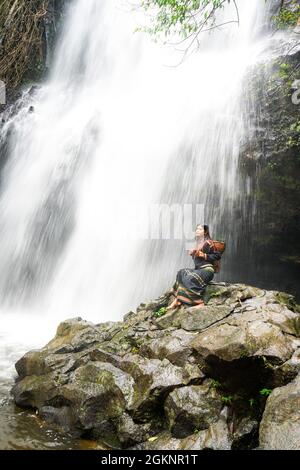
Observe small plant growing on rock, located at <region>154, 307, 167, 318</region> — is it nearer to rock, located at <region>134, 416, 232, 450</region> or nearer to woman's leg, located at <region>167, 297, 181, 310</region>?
woman's leg, located at <region>167, 297, 181, 310</region>

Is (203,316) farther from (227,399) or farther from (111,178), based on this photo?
(111,178)

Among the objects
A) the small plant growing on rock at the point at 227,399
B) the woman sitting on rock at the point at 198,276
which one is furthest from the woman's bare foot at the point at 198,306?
the small plant growing on rock at the point at 227,399

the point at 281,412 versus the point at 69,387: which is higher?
the point at 281,412

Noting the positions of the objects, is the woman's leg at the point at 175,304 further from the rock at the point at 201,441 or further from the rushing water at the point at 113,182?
the rushing water at the point at 113,182

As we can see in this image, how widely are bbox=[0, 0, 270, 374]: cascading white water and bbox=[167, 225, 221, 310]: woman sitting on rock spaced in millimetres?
3795

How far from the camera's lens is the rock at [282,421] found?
3.23 m

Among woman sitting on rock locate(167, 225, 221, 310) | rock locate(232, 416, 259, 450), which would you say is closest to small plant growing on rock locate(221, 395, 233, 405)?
rock locate(232, 416, 259, 450)

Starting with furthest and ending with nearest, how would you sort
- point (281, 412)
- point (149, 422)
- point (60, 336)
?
point (60, 336) → point (149, 422) → point (281, 412)

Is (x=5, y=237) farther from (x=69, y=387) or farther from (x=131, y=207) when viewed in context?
(x=69, y=387)

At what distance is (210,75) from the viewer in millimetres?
13430

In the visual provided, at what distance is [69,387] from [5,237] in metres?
9.10

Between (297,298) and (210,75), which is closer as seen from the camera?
(297,298)

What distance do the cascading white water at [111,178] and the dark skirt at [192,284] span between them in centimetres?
387

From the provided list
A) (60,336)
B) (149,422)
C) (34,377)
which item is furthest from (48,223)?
(149,422)
